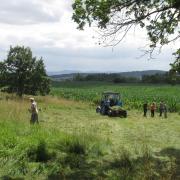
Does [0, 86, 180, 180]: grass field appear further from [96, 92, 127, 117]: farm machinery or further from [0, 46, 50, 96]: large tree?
[0, 46, 50, 96]: large tree

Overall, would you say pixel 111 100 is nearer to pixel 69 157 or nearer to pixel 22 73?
pixel 22 73

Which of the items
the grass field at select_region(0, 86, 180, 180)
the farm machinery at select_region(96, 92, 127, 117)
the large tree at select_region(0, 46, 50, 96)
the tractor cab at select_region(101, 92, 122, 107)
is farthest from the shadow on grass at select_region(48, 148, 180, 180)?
the large tree at select_region(0, 46, 50, 96)

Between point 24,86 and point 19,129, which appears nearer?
point 19,129

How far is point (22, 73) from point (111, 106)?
16.0m

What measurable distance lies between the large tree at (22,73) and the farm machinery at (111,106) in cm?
1343

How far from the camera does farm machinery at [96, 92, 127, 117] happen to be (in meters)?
34.8

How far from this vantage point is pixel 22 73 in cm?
5031

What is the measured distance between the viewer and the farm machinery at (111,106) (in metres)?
34.8

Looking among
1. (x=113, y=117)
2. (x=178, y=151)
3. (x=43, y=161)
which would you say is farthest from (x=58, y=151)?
(x=113, y=117)

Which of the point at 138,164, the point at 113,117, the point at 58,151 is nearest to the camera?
the point at 138,164

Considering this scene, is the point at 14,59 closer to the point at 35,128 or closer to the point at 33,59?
the point at 33,59

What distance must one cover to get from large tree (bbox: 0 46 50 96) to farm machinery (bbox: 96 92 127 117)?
1343 cm

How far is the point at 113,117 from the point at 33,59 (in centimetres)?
1926

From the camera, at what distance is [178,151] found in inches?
577
